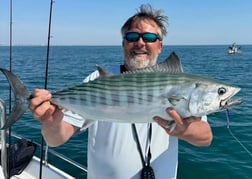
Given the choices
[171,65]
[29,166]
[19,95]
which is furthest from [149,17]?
[29,166]

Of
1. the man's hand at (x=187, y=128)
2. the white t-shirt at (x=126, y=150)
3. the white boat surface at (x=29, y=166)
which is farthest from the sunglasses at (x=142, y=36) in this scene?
the white boat surface at (x=29, y=166)

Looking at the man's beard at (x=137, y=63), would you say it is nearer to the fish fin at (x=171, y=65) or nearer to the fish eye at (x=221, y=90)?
the fish fin at (x=171, y=65)

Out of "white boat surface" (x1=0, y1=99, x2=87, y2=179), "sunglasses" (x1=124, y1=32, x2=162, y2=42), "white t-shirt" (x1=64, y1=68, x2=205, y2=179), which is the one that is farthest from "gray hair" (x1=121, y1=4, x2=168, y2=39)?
"white boat surface" (x1=0, y1=99, x2=87, y2=179)

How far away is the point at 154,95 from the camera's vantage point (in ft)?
8.32

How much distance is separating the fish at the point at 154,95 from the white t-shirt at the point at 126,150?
0.65m

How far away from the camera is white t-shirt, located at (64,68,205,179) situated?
3312 millimetres

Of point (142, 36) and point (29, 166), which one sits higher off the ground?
point (142, 36)

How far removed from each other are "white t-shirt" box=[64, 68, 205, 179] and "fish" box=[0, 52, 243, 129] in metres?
0.65

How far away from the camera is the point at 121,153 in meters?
3.31

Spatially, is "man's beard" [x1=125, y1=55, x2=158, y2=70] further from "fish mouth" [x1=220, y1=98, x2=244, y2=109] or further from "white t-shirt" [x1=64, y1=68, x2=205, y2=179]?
"fish mouth" [x1=220, y1=98, x2=244, y2=109]

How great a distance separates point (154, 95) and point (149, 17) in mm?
1322

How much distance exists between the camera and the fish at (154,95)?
8.32 ft

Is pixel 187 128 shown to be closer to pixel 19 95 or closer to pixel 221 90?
pixel 221 90

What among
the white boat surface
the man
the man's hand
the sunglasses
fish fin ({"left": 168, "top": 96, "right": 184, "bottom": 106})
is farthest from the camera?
the white boat surface
